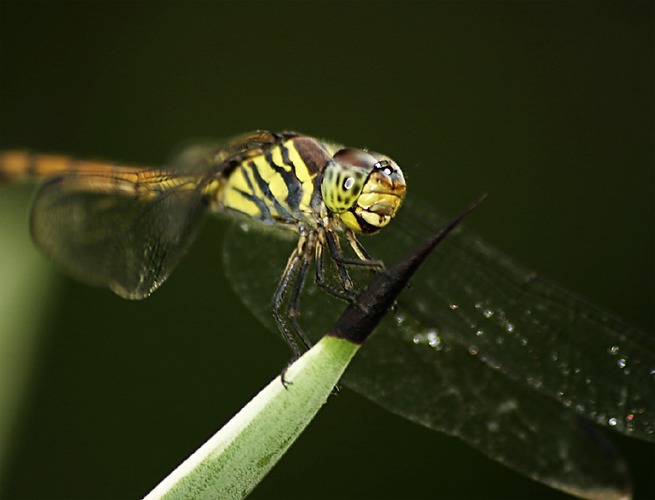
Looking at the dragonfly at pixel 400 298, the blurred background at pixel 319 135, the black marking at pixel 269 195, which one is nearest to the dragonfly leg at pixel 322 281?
the dragonfly at pixel 400 298

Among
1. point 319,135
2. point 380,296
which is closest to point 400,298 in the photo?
point 380,296

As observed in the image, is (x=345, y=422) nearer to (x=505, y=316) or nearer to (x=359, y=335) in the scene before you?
(x=505, y=316)

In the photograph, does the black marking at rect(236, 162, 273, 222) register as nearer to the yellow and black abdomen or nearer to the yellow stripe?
the yellow and black abdomen

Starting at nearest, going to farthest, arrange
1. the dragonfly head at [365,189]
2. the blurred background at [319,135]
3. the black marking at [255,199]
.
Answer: the dragonfly head at [365,189]
the black marking at [255,199]
the blurred background at [319,135]

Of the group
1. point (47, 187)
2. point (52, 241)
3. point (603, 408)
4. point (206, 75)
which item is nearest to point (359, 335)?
point (603, 408)

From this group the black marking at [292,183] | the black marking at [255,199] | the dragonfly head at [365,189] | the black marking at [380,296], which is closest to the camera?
the black marking at [380,296]

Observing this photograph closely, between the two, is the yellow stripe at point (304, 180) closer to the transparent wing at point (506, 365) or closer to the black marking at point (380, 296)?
the transparent wing at point (506, 365)

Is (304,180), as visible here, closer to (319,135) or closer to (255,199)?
(255,199)
